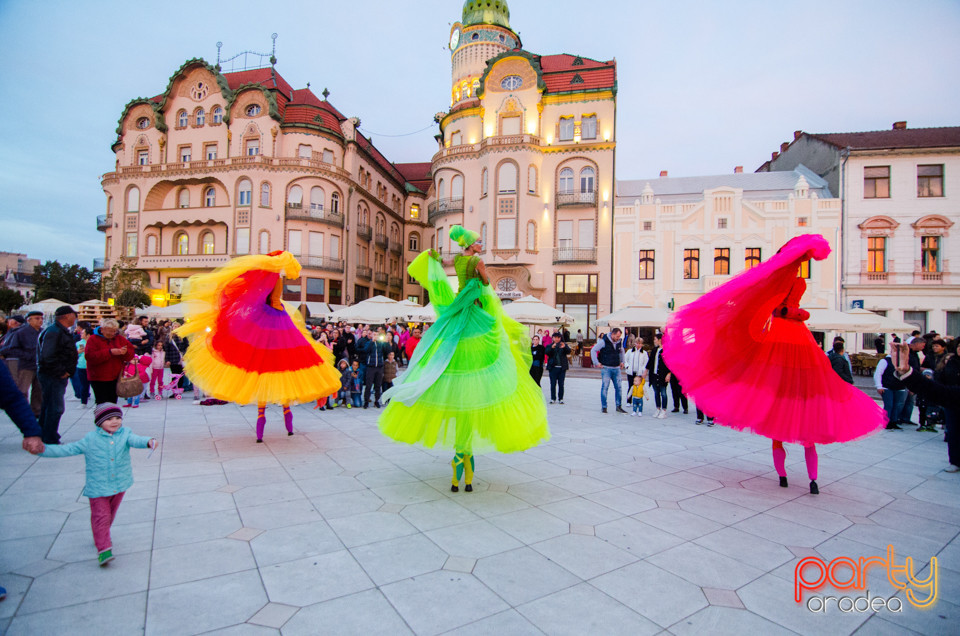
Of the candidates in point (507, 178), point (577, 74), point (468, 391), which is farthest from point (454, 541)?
point (577, 74)

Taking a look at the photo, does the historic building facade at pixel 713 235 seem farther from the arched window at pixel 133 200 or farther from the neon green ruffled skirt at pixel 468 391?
the arched window at pixel 133 200

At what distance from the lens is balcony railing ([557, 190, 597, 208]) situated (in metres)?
29.0

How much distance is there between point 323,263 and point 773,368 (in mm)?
32099

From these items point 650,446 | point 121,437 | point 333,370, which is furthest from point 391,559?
point 650,446

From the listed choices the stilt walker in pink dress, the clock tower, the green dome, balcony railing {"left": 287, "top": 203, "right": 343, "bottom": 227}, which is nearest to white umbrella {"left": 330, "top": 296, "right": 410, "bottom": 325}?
the stilt walker in pink dress

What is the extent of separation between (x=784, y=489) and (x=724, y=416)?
1.15m

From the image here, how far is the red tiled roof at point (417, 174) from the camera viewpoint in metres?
46.4

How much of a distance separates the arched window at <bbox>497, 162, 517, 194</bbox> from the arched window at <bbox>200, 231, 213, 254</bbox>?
2131 cm

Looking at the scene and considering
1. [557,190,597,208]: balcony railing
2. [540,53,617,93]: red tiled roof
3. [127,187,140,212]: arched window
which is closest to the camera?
[557,190,597,208]: balcony railing

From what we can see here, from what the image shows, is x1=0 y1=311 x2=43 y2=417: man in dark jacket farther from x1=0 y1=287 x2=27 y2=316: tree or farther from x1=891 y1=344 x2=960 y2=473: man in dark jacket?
x1=0 y1=287 x2=27 y2=316: tree

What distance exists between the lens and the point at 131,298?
30734 mm

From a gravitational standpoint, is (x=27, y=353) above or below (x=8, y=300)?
below

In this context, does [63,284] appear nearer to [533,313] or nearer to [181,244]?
[181,244]

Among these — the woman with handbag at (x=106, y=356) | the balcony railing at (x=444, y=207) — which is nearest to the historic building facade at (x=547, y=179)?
the balcony railing at (x=444, y=207)
